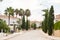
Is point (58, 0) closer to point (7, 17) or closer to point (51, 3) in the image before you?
point (51, 3)

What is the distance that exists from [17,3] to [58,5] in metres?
1.80

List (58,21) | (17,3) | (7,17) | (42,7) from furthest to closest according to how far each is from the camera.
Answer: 1. (58,21)
2. (7,17)
3. (42,7)
4. (17,3)

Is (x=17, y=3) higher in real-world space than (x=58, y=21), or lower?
higher

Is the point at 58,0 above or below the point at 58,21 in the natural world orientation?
above

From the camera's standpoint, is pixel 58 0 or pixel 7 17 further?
pixel 7 17

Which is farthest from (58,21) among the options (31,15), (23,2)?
(23,2)

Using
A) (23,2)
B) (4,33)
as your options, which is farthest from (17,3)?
(4,33)

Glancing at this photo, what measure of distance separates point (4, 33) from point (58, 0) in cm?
401

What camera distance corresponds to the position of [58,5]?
10.9 meters

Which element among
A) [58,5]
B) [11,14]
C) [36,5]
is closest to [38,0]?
[36,5]

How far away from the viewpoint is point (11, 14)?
13.0 m

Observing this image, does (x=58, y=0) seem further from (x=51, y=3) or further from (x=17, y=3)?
(x=17, y=3)

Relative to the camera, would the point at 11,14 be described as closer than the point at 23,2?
No

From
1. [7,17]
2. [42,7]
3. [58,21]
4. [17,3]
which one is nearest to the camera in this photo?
[17,3]
